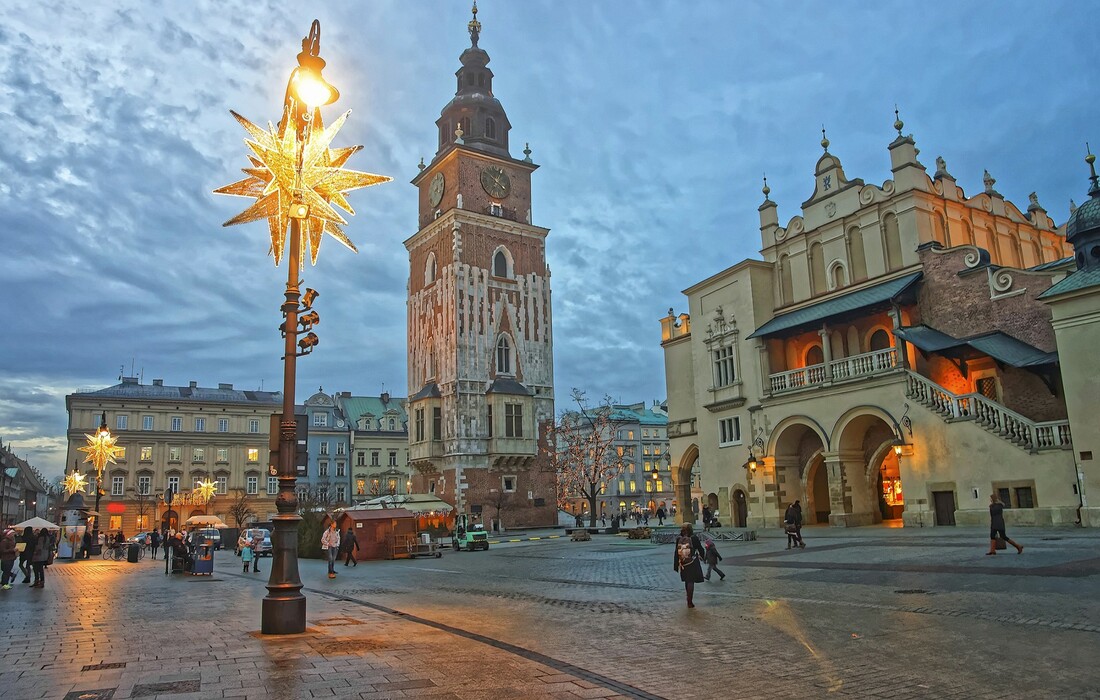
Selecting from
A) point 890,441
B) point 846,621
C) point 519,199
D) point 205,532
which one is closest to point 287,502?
point 846,621

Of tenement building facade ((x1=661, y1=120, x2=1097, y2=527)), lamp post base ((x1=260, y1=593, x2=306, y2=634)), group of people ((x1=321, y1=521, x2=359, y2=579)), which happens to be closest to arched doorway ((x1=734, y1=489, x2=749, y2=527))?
tenement building facade ((x1=661, y1=120, x2=1097, y2=527))

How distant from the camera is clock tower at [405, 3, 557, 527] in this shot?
56094 millimetres

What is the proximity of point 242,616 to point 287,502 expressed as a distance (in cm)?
→ 361

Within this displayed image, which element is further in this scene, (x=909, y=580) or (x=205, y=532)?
(x=205, y=532)

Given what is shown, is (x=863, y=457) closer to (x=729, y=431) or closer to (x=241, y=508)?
(x=729, y=431)

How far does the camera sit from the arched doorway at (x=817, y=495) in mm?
34844

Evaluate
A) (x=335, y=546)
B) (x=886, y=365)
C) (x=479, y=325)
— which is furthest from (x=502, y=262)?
(x=335, y=546)

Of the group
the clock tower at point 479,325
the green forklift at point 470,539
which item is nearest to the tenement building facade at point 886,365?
the green forklift at point 470,539

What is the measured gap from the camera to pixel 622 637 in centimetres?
1056

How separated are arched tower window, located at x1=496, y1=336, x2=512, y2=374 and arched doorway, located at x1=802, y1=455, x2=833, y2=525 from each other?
28197 mm

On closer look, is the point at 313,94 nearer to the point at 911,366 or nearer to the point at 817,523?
the point at 911,366

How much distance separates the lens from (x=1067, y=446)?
23703 millimetres

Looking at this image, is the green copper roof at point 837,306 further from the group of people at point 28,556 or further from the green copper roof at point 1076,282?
the group of people at point 28,556

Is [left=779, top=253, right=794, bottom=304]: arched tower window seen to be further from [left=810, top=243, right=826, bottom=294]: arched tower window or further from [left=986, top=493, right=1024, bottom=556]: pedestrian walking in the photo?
[left=986, top=493, right=1024, bottom=556]: pedestrian walking
